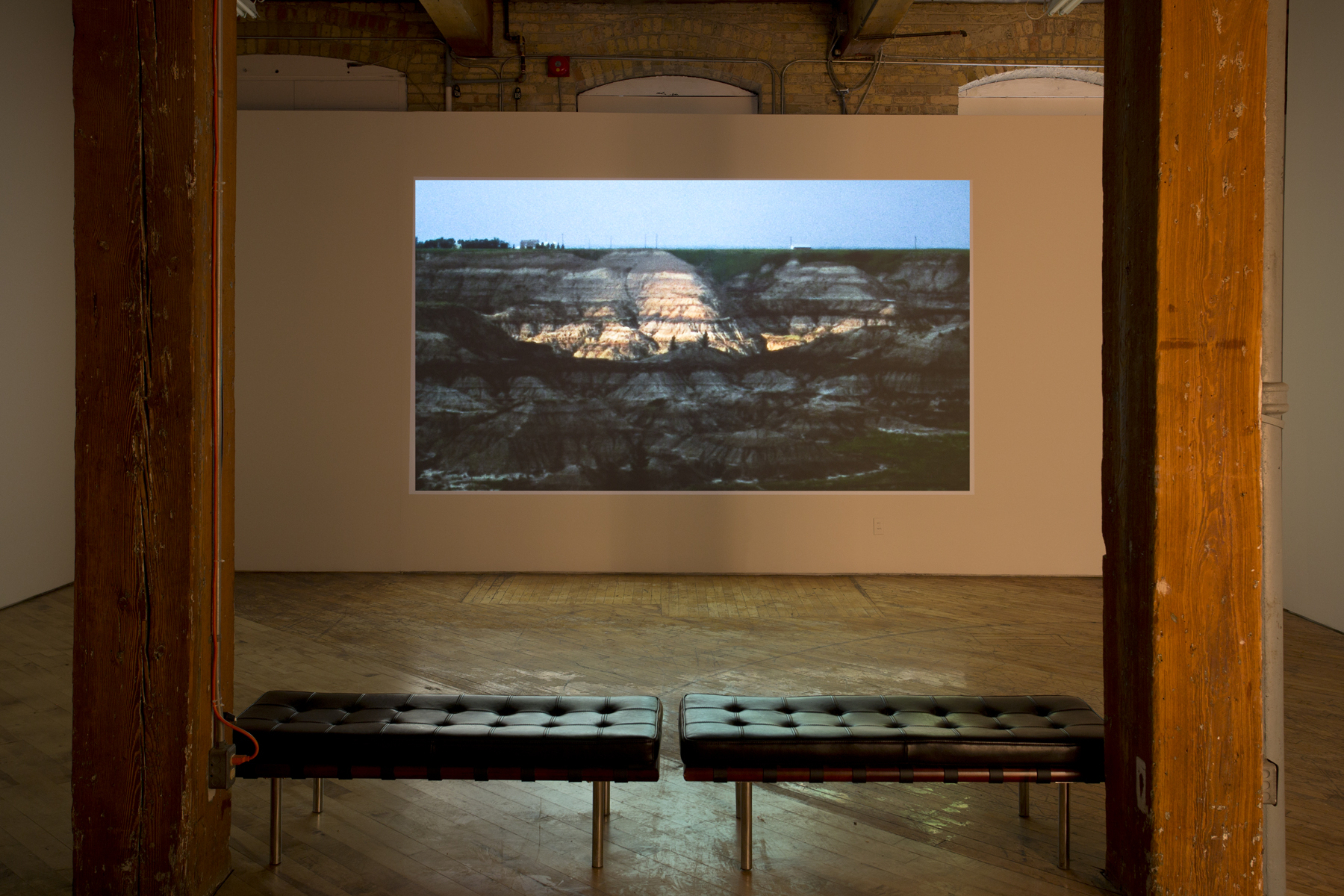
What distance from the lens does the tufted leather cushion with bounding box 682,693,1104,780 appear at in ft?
7.82

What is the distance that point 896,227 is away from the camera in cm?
688

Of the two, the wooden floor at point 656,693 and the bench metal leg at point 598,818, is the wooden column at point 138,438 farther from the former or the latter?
the bench metal leg at point 598,818

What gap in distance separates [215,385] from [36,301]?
4712 millimetres

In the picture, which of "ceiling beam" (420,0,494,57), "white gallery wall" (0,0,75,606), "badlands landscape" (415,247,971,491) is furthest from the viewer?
"badlands landscape" (415,247,971,491)

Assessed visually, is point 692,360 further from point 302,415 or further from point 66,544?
point 66,544

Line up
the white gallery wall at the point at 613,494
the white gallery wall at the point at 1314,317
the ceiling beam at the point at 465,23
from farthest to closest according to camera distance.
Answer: the white gallery wall at the point at 613,494 < the ceiling beam at the point at 465,23 < the white gallery wall at the point at 1314,317

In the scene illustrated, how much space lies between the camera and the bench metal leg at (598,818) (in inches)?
99.3

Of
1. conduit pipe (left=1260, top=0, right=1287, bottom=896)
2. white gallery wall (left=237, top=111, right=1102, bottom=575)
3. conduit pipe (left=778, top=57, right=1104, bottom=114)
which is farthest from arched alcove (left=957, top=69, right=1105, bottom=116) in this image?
conduit pipe (left=1260, top=0, right=1287, bottom=896)

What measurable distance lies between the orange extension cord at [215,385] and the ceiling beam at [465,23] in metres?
Answer: 4.52

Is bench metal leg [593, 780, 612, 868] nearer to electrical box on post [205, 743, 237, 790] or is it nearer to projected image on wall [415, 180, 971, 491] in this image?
electrical box on post [205, 743, 237, 790]

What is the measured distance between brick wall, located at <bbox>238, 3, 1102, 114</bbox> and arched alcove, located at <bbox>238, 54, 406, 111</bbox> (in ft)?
0.23

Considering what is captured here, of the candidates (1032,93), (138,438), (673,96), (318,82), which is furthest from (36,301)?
(1032,93)

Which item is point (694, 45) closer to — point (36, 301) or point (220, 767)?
point (36, 301)

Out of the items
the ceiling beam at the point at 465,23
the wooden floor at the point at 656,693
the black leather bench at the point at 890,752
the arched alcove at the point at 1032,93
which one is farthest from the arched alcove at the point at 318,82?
the black leather bench at the point at 890,752
